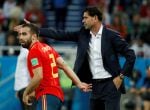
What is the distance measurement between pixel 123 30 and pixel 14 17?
3.15 metres

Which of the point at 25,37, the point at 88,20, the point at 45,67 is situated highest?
the point at 88,20

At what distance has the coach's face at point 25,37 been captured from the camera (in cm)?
858

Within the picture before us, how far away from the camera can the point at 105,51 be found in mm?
9336

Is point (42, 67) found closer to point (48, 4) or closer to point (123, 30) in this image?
point (123, 30)

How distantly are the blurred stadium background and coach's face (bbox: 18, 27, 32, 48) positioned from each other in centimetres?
534

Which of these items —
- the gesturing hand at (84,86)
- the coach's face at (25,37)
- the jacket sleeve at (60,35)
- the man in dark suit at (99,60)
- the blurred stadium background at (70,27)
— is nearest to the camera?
the coach's face at (25,37)

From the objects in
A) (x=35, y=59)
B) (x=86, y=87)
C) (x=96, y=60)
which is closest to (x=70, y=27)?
(x=96, y=60)

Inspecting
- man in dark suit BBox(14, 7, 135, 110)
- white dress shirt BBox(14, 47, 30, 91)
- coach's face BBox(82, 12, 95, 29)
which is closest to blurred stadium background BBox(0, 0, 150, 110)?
white dress shirt BBox(14, 47, 30, 91)

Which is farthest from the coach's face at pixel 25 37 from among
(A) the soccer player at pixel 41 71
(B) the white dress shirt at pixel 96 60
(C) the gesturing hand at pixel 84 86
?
(B) the white dress shirt at pixel 96 60

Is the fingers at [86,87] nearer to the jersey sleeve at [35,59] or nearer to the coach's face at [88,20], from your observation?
the coach's face at [88,20]

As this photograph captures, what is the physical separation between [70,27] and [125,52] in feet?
36.0

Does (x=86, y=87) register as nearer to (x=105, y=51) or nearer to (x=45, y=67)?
(x=105, y=51)

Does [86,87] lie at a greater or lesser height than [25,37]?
lesser

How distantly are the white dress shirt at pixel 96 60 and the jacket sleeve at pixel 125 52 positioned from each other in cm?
27
